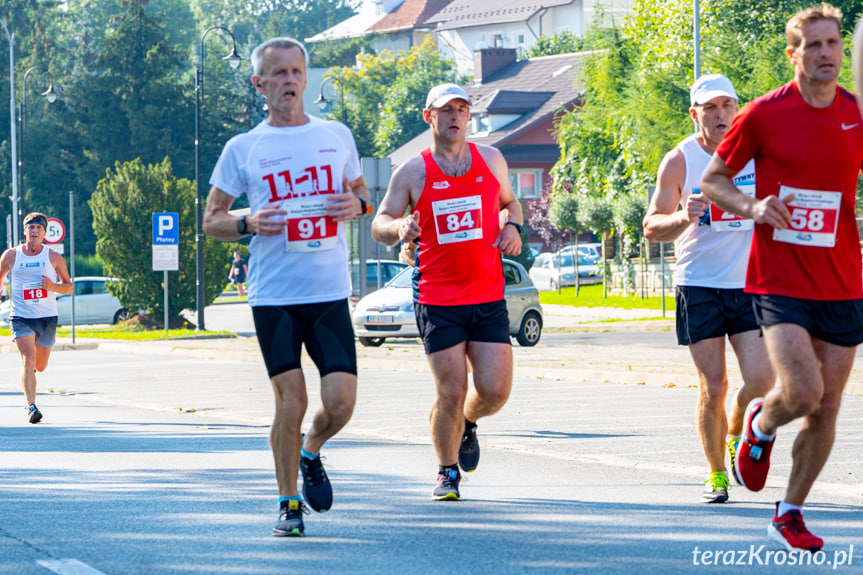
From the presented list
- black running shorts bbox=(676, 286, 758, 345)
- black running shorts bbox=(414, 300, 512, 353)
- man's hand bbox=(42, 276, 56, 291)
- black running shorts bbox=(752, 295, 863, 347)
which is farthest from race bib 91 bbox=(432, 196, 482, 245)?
man's hand bbox=(42, 276, 56, 291)

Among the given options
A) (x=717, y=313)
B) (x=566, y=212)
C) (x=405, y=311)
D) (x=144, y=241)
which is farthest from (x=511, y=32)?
(x=717, y=313)

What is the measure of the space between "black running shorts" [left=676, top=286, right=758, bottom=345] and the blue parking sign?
77.1 ft

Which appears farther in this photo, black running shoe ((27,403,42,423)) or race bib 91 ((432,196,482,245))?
black running shoe ((27,403,42,423))

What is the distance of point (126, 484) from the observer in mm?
9016

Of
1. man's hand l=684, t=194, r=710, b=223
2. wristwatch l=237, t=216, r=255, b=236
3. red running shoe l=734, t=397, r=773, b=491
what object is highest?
man's hand l=684, t=194, r=710, b=223

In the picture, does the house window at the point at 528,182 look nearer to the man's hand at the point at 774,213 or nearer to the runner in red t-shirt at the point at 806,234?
the runner in red t-shirt at the point at 806,234

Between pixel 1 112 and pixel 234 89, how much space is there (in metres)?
17.6

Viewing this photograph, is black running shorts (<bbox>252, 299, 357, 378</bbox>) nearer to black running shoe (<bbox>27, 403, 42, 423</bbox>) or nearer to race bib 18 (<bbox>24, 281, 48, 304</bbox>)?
black running shoe (<bbox>27, 403, 42, 423</bbox>)

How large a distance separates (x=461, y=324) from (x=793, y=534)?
231 centimetres

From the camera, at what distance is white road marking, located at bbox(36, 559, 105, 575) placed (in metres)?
6.22

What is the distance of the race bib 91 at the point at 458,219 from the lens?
306 inches

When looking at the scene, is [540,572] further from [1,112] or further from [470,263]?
[1,112]

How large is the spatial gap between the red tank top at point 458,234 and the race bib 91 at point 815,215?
2101 mm

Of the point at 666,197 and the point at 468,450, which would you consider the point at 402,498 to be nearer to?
the point at 468,450
